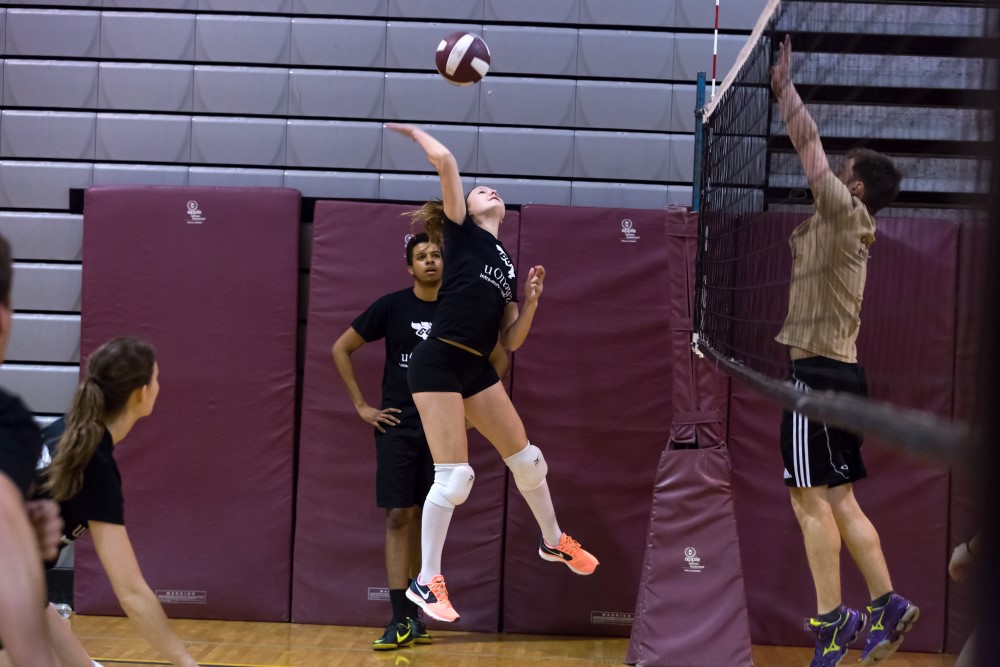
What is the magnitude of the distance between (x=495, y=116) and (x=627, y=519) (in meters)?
2.44

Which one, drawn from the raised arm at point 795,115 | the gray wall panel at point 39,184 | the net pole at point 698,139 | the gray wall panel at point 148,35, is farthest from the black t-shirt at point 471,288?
the gray wall panel at point 39,184

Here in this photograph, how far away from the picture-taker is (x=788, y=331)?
14.0 ft

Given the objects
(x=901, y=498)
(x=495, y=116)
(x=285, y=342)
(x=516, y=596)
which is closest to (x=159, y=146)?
(x=285, y=342)

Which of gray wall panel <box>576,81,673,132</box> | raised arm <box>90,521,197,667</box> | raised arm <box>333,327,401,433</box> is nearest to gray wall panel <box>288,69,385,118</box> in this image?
gray wall panel <box>576,81,673,132</box>

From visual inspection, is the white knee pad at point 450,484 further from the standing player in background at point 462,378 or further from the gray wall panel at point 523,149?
the gray wall panel at point 523,149

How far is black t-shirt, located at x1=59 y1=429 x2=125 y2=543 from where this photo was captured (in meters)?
3.27

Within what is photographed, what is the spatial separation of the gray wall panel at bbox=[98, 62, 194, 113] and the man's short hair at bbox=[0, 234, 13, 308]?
15.8 feet

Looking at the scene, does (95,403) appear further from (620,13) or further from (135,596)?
(620,13)

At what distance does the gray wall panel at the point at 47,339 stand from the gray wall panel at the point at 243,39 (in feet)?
5.80

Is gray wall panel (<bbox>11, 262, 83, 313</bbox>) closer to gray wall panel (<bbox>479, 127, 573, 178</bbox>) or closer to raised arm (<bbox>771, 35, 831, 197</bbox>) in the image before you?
gray wall panel (<bbox>479, 127, 573, 178</bbox>)

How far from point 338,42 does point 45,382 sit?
2.61 m

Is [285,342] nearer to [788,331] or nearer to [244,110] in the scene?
[244,110]

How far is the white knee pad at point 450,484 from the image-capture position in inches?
197

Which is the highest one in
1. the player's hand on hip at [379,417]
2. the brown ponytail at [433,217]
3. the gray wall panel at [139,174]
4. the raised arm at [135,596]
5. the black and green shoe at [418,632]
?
the gray wall panel at [139,174]
